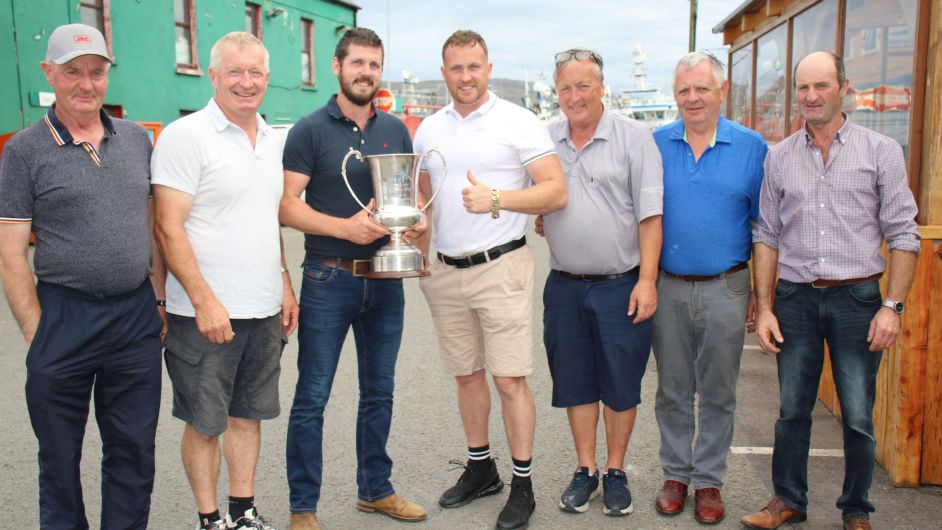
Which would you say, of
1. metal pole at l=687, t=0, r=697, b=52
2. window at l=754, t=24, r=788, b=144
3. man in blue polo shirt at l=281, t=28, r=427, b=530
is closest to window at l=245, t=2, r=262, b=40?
metal pole at l=687, t=0, r=697, b=52

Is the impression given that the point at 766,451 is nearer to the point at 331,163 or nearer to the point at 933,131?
the point at 933,131

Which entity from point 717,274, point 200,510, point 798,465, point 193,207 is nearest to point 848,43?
point 717,274

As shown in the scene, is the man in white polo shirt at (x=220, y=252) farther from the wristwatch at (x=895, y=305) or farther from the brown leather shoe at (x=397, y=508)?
the wristwatch at (x=895, y=305)

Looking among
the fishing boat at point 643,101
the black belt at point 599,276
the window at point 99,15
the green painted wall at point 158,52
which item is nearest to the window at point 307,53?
the green painted wall at point 158,52

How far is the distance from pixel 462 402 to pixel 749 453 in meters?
1.77

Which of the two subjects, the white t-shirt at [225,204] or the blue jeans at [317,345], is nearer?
the white t-shirt at [225,204]

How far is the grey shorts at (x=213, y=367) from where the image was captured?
Answer: 3.36 metres

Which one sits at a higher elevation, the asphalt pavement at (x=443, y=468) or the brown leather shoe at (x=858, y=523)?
the brown leather shoe at (x=858, y=523)

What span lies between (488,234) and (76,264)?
5.89ft

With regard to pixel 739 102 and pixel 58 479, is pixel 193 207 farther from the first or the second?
pixel 739 102

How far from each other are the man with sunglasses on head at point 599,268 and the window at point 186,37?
1796 cm

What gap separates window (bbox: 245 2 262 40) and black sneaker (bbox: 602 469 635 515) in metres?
20.6

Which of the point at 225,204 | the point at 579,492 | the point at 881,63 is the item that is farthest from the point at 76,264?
the point at 881,63

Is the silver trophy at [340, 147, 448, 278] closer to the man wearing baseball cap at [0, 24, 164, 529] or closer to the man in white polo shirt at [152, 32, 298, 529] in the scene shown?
the man in white polo shirt at [152, 32, 298, 529]
